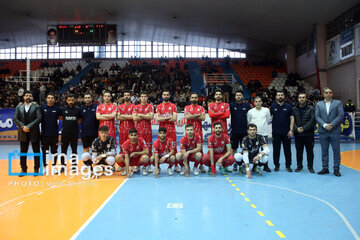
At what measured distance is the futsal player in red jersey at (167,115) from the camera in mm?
6719

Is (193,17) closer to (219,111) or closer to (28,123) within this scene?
(219,111)

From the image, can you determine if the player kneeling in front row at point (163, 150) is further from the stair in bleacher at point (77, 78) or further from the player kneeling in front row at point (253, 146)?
the stair in bleacher at point (77, 78)

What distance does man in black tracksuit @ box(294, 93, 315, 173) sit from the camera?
6.68 metres

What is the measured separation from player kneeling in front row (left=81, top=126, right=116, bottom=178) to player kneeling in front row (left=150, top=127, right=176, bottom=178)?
3.02 feet

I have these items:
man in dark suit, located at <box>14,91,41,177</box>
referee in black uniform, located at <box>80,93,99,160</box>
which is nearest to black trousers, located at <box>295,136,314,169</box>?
referee in black uniform, located at <box>80,93,99,160</box>

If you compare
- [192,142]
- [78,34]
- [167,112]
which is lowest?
[192,142]

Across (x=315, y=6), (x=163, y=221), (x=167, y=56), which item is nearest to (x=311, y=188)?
(x=163, y=221)

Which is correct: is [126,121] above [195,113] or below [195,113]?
A: below

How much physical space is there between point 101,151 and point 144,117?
1.25 m

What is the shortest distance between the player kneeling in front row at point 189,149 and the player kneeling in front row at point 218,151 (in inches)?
9.2

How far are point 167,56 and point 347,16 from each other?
19.8 meters

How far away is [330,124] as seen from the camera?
6.30 metres

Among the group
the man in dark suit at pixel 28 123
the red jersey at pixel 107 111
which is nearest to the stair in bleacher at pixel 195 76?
the red jersey at pixel 107 111

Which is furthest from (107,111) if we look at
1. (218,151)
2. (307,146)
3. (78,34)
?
(78,34)
